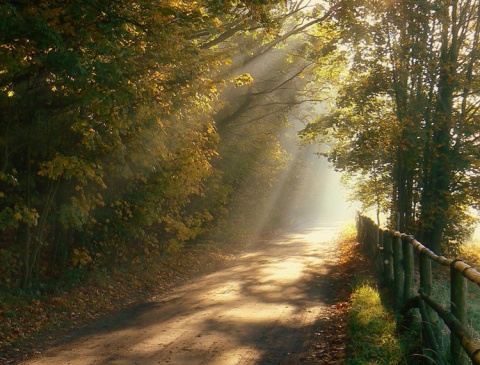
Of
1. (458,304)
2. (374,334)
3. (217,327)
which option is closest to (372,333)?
(374,334)

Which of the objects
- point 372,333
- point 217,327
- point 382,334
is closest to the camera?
point 382,334

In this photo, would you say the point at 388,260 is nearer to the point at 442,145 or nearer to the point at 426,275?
the point at 426,275

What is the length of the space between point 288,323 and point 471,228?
1750 cm

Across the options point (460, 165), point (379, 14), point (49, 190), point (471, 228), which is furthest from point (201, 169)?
point (471, 228)

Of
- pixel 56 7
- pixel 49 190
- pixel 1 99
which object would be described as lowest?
pixel 49 190

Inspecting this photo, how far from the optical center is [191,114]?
14727 mm

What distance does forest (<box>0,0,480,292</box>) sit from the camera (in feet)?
33.8

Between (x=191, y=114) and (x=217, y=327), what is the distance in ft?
21.6

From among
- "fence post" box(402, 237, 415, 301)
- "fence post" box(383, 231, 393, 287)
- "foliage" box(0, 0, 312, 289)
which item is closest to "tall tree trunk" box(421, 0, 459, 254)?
"foliage" box(0, 0, 312, 289)

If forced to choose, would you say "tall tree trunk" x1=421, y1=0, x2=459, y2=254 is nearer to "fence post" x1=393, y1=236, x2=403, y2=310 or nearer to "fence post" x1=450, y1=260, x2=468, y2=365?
"fence post" x1=393, y1=236, x2=403, y2=310

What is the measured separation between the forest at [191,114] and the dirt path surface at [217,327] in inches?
106

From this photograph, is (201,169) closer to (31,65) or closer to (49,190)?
(49,190)

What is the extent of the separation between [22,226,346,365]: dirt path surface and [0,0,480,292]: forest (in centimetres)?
270

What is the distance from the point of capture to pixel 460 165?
20000 millimetres
